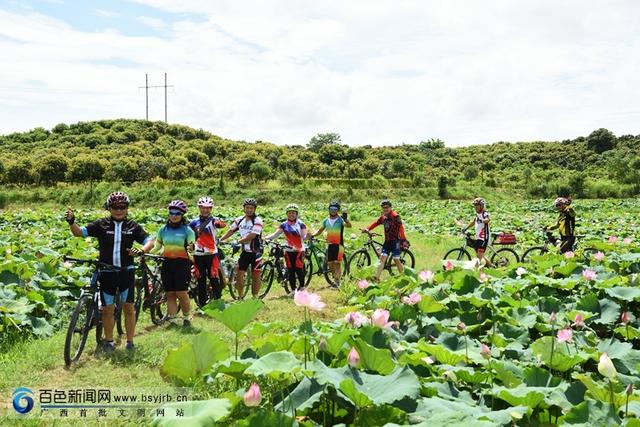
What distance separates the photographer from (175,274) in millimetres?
6773

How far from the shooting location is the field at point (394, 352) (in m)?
2.64

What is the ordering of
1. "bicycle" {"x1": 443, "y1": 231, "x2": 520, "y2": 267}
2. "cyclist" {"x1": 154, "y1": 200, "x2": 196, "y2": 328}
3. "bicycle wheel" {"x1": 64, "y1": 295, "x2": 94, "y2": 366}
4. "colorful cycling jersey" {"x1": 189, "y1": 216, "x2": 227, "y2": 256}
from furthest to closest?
"bicycle" {"x1": 443, "y1": 231, "x2": 520, "y2": 267} < "colorful cycling jersey" {"x1": 189, "y1": 216, "x2": 227, "y2": 256} < "cyclist" {"x1": 154, "y1": 200, "x2": 196, "y2": 328} < "bicycle wheel" {"x1": 64, "y1": 295, "x2": 94, "y2": 366}

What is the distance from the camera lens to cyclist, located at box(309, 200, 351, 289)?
31.6 ft

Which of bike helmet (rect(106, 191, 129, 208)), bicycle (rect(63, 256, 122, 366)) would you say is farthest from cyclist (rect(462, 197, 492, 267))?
bicycle (rect(63, 256, 122, 366))

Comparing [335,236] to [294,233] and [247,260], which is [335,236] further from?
[247,260]

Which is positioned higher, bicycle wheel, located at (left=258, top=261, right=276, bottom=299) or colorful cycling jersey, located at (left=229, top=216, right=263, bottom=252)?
colorful cycling jersey, located at (left=229, top=216, right=263, bottom=252)

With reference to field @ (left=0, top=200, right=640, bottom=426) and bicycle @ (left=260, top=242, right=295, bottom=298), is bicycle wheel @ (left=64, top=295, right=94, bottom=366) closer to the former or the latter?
field @ (left=0, top=200, right=640, bottom=426)

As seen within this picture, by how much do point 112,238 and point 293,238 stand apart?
378 cm

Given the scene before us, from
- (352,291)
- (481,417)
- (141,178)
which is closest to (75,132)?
(141,178)

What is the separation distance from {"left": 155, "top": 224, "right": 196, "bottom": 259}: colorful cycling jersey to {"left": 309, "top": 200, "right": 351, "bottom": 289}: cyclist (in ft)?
11.4

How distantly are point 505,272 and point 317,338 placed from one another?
432 cm

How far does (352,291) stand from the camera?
888 centimetres

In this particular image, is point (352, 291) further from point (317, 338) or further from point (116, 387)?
point (317, 338)

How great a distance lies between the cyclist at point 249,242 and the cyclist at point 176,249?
1.51 metres
